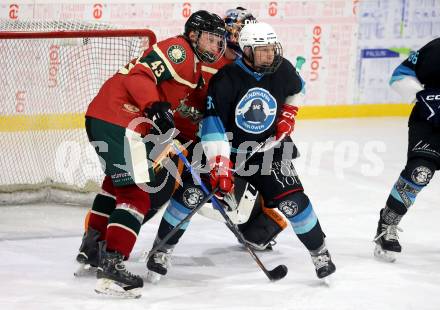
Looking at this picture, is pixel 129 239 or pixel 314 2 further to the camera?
pixel 314 2

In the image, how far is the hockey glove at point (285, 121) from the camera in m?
3.75

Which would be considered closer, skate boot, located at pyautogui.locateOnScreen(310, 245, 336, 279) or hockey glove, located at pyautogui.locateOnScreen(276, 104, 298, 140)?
skate boot, located at pyautogui.locateOnScreen(310, 245, 336, 279)

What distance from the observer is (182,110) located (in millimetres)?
3818

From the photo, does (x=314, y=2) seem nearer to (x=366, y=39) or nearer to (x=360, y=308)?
(x=366, y=39)

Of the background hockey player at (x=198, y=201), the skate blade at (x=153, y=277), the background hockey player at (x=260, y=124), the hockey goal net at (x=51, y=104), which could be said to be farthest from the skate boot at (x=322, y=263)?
the hockey goal net at (x=51, y=104)

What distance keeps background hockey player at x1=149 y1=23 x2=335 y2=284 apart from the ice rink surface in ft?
0.56

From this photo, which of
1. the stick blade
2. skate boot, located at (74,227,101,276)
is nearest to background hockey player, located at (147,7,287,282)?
skate boot, located at (74,227,101,276)

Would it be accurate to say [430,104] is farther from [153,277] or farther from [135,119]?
[153,277]

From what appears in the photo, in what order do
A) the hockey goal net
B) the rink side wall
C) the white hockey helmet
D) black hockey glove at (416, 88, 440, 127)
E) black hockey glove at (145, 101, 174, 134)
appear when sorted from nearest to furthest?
black hockey glove at (145, 101, 174, 134)
the white hockey helmet
black hockey glove at (416, 88, 440, 127)
the hockey goal net
the rink side wall

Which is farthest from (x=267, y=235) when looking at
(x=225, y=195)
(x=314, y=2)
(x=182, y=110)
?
(x=314, y=2)

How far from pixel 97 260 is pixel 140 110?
0.66 meters

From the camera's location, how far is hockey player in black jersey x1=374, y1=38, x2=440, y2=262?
12.9ft

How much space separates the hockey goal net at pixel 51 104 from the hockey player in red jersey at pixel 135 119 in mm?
1094

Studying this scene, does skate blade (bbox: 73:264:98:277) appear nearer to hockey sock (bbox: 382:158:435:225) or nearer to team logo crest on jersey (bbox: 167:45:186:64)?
team logo crest on jersey (bbox: 167:45:186:64)
